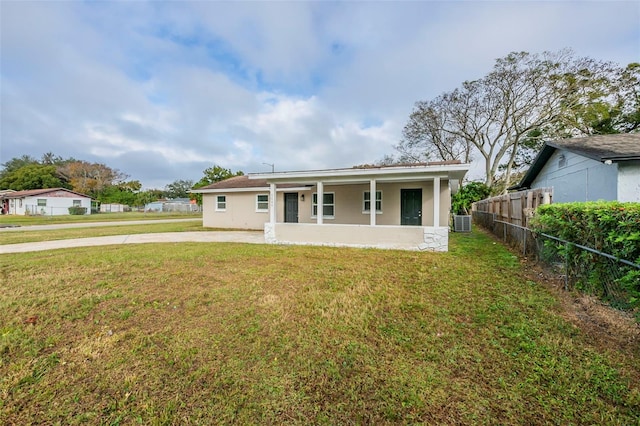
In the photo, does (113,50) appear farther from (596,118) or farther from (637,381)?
(596,118)

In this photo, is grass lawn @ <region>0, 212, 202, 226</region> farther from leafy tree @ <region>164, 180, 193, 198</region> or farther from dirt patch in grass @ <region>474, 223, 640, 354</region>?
leafy tree @ <region>164, 180, 193, 198</region>

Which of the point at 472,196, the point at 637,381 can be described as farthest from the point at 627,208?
the point at 472,196

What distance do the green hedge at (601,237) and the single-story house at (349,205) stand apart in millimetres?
3471

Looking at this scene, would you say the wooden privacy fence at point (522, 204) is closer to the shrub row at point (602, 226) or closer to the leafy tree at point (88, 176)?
the shrub row at point (602, 226)

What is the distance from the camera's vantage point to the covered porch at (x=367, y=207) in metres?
8.60

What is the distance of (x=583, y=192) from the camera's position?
9727 mm

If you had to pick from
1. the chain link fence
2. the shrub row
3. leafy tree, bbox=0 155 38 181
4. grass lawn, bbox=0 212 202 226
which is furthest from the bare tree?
leafy tree, bbox=0 155 38 181

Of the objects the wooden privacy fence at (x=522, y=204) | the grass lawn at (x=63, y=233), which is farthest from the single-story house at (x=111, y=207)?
the wooden privacy fence at (x=522, y=204)

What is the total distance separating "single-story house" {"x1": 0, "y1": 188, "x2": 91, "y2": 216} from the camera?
116ft

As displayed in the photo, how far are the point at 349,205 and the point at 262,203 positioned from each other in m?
5.38

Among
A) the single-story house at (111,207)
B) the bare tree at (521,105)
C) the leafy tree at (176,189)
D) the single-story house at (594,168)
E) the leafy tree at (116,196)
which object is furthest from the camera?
the leafy tree at (176,189)

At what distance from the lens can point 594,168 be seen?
9.02 metres

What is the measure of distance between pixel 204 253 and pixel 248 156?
2576cm

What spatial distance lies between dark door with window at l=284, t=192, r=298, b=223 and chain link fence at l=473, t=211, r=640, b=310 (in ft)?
33.3
